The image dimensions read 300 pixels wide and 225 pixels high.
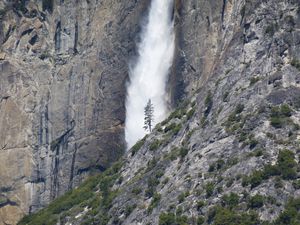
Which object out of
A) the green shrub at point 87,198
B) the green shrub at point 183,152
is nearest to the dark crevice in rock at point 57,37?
the green shrub at point 87,198

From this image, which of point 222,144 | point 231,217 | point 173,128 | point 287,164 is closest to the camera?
point 231,217

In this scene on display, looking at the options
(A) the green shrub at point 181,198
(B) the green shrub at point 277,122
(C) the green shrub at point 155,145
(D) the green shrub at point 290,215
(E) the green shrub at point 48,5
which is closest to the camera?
(D) the green shrub at point 290,215

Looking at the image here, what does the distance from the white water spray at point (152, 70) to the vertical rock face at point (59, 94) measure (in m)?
1.27

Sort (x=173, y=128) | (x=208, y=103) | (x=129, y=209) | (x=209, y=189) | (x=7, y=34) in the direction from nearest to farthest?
(x=209, y=189) < (x=129, y=209) < (x=208, y=103) < (x=173, y=128) < (x=7, y=34)

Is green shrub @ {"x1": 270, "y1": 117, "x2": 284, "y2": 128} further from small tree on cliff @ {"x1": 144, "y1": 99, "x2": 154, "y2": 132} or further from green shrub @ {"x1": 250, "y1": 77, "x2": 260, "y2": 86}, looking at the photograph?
small tree on cliff @ {"x1": 144, "y1": 99, "x2": 154, "y2": 132}

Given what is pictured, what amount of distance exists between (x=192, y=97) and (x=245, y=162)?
66.6ft

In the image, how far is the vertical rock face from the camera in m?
133

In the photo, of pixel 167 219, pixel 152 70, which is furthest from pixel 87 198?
pixel 152 70

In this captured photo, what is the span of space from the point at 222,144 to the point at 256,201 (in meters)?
10.2

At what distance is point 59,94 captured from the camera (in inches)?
5423

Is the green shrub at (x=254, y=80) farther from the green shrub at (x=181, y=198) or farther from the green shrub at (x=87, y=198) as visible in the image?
the green shrub at (x=87, y=198)

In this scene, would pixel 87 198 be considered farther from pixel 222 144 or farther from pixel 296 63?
pixel 296 63

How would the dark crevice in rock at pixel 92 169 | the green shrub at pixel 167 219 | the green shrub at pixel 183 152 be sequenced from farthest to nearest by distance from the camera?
the dark crevice in rock at pixel 92 169 → the green shrub at pixel 183 152 → the green shrub at pixel 167 219

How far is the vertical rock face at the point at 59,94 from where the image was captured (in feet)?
437
